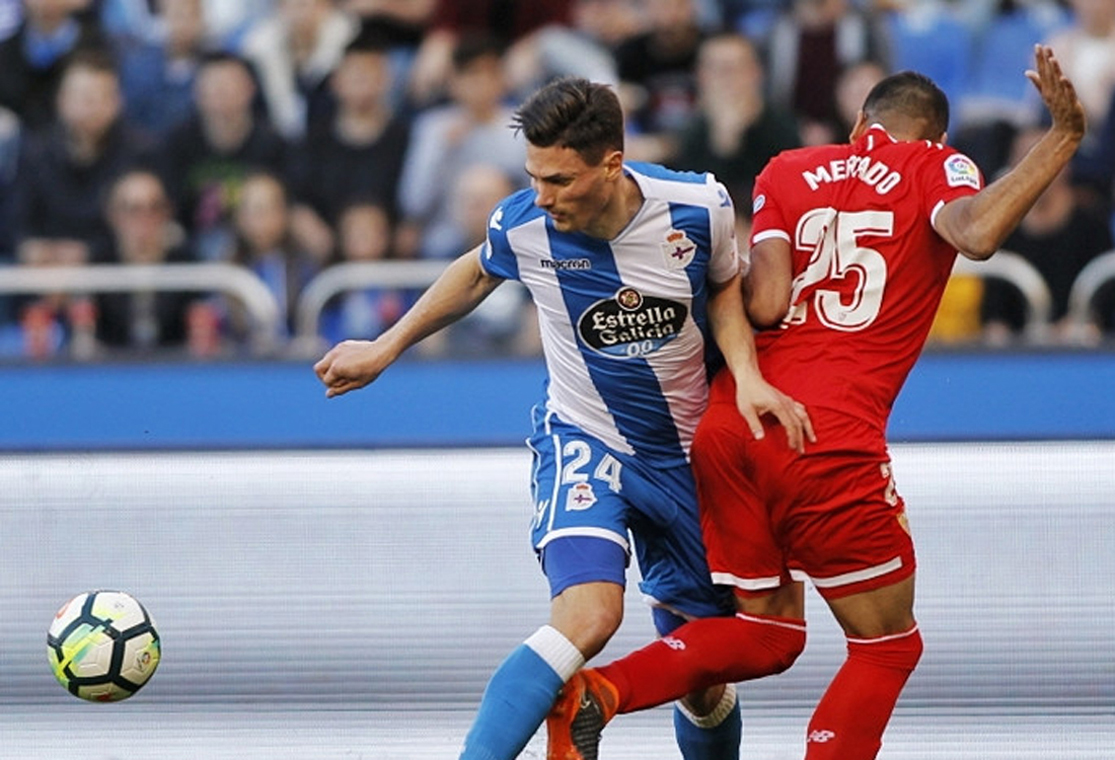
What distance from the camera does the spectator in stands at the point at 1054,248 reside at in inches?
310

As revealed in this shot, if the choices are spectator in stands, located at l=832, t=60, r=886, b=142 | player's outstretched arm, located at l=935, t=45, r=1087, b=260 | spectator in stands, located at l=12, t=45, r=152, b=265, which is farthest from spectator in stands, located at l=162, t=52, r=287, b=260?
player's outstretched arm, located at l=935, t=45, r=1087, b=260

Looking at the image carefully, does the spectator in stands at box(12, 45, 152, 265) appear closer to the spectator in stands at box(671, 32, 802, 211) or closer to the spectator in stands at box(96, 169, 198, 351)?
the spectator in stands at box(96, 169, 198, 351)

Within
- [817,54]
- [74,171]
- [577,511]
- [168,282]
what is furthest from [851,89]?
[577,511]

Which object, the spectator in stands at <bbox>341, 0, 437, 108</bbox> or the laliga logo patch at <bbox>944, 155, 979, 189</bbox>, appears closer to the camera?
the laliga logo patch at <bbox>944, 155, 979, 189</bbox>

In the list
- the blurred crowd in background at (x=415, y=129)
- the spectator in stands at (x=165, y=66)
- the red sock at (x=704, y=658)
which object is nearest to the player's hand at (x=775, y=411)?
the red sock at (x=704, y=658)

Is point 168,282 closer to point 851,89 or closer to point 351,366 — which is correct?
point 851,89

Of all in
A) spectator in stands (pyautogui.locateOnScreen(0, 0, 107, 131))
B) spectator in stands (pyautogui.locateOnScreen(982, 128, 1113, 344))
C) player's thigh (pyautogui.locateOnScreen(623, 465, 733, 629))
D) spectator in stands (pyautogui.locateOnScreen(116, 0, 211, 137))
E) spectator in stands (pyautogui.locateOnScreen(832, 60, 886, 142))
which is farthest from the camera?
spectator in stands (pyautogui.locateOnScreen(0, 0, 107, 131))

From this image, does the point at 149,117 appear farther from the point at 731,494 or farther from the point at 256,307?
the point at 731,494

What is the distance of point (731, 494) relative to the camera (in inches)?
172

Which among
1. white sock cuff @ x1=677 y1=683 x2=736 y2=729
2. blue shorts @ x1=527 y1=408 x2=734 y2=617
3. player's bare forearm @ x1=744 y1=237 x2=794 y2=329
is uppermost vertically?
player's bare forearm @ x1=744 y1=237 x2=794 y2=329

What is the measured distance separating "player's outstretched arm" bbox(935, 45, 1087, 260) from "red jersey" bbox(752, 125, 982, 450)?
260mm

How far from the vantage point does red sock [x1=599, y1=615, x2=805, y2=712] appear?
428cm

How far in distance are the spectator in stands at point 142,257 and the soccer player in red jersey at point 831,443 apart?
464 centimetres

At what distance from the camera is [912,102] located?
14.5 ft
